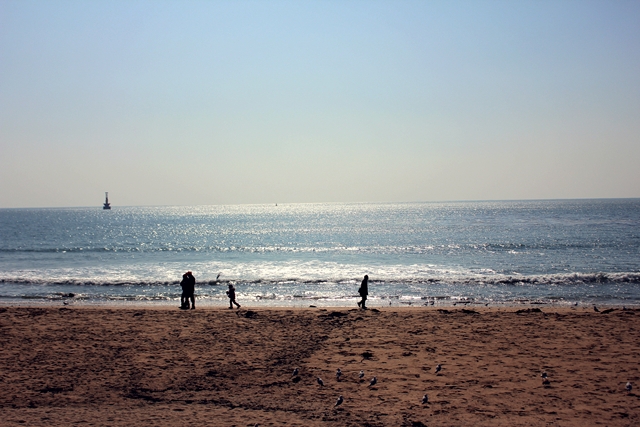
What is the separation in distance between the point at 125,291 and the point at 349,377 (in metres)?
20.7

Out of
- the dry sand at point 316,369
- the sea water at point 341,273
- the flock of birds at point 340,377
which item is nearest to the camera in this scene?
the dry sand at point 316,369

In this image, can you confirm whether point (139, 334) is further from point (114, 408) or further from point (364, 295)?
point (364, 295)

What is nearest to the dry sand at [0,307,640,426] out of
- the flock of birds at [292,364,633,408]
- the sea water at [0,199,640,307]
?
the flock of birds at [292,364,633,408]

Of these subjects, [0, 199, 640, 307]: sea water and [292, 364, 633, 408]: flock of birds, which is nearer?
[292, 364, 633, 408]: flock of birds

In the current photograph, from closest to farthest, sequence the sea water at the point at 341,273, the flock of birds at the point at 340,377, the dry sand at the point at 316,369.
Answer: the dry sand at the point at 316,369 < the flock of birds at the point at 340,377 < the sea water at the point at 341,273

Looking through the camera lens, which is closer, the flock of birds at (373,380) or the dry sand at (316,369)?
the dry sand at (316,369)

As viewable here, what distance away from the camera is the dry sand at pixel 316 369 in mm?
8531

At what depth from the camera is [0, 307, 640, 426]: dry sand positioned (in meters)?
8.53

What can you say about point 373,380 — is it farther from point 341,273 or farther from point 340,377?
point 341,273

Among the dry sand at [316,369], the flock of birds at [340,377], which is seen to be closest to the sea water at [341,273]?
the dry sand at [316,369]

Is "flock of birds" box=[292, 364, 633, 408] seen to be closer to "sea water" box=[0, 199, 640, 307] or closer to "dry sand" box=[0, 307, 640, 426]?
"dry sand" box=[0, 307, 640, 426]

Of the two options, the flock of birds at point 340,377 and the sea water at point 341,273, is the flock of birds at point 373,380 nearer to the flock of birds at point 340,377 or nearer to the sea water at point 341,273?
the flock of birds at point 340,377

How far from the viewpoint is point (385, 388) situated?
9867mm

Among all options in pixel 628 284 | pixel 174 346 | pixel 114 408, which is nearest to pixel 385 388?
pixel 114 408
